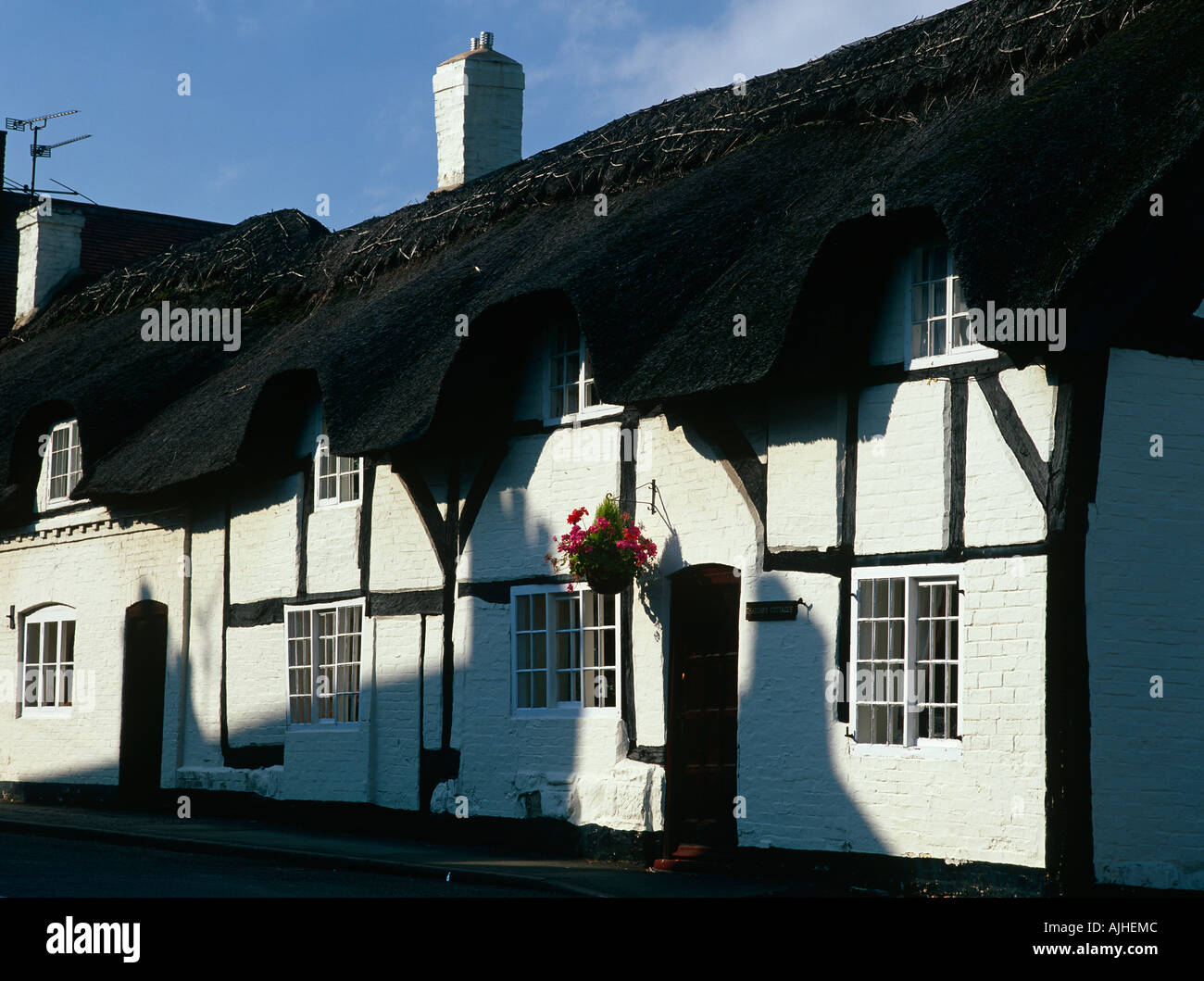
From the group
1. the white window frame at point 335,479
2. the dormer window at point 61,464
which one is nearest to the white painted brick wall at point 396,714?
the white window frame at point 335,479

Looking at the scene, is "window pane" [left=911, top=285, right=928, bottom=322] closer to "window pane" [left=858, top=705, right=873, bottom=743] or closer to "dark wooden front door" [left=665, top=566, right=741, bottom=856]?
"dark wooden front door" [left=665, top=566, right=741, bottom=856]

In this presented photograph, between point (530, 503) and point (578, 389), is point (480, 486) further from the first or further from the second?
point (578, 389)

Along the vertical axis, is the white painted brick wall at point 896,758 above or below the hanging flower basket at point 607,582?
below

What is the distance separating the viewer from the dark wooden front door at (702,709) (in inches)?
510

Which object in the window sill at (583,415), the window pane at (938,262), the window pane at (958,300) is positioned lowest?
the window sill at (583,415)

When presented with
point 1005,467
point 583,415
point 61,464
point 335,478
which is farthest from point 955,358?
point 61,464

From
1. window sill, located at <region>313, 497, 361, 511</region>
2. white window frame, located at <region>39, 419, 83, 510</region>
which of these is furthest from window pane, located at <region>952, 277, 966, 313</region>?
white window frame, located at <region>39, 419, 83, 510</region>

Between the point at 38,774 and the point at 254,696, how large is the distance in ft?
16.2

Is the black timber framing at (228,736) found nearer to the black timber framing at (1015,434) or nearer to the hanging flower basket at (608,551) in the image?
the hanging flower basket at (608,551)

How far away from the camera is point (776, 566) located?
12.4 metres

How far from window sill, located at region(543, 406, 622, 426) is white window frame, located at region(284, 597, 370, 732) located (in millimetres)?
3135

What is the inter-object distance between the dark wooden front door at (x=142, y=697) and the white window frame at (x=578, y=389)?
6991 millimetres

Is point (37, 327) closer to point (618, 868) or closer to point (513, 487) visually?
point (513, 487)

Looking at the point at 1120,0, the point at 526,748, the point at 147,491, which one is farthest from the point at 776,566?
the point at 147,491
